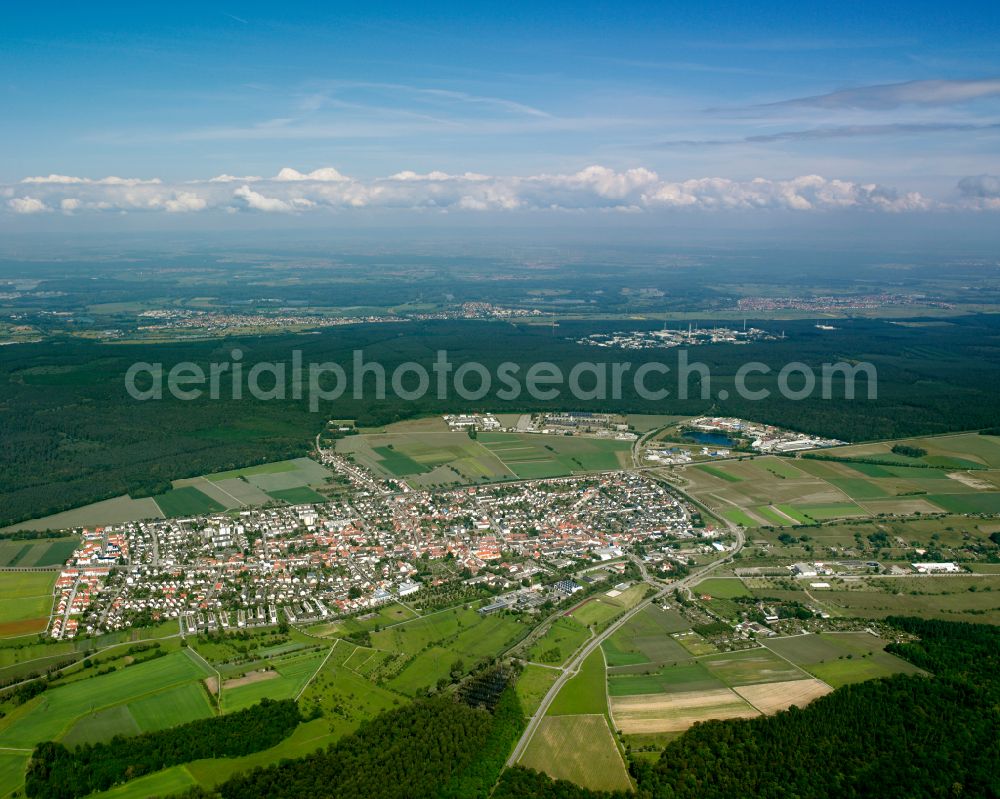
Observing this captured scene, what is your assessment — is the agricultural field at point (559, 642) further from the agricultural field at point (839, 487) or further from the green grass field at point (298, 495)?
the green grass field at point (298, 495)

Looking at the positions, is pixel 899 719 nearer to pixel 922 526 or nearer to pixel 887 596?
pixel 887 596

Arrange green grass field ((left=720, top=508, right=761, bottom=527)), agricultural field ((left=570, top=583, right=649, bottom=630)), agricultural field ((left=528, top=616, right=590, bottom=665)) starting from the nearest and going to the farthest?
agricultural field ((left=528, top=616, right=590, bottom=665))
agricultural field ((left=570, top=583, right=649, bottom=630))
green grass field ((left=720, top=508, right=761, bottom=527))

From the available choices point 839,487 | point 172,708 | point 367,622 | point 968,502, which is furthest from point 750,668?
point 968,502

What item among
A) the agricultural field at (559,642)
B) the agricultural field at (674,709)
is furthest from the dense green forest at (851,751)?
the agricultural field at (559,642)

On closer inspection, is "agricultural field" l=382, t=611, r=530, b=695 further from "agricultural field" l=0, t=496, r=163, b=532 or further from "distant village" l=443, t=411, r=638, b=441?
"distant village" l=443, t=411, r=638, b=441

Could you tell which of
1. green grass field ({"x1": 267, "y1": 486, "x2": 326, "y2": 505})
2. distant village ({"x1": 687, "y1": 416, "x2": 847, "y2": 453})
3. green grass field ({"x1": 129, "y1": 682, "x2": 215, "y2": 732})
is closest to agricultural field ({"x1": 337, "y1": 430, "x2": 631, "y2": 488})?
green grass field ({"x1": 267, "y1": 486, "x2": 326, "y2": 505})

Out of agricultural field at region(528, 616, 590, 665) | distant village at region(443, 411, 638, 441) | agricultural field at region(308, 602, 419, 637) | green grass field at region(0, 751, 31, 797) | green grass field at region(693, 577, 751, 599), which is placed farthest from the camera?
distant village at region(443, 411, 638, 441)

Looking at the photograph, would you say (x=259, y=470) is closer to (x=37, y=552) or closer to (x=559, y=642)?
(x=37, y=552)
